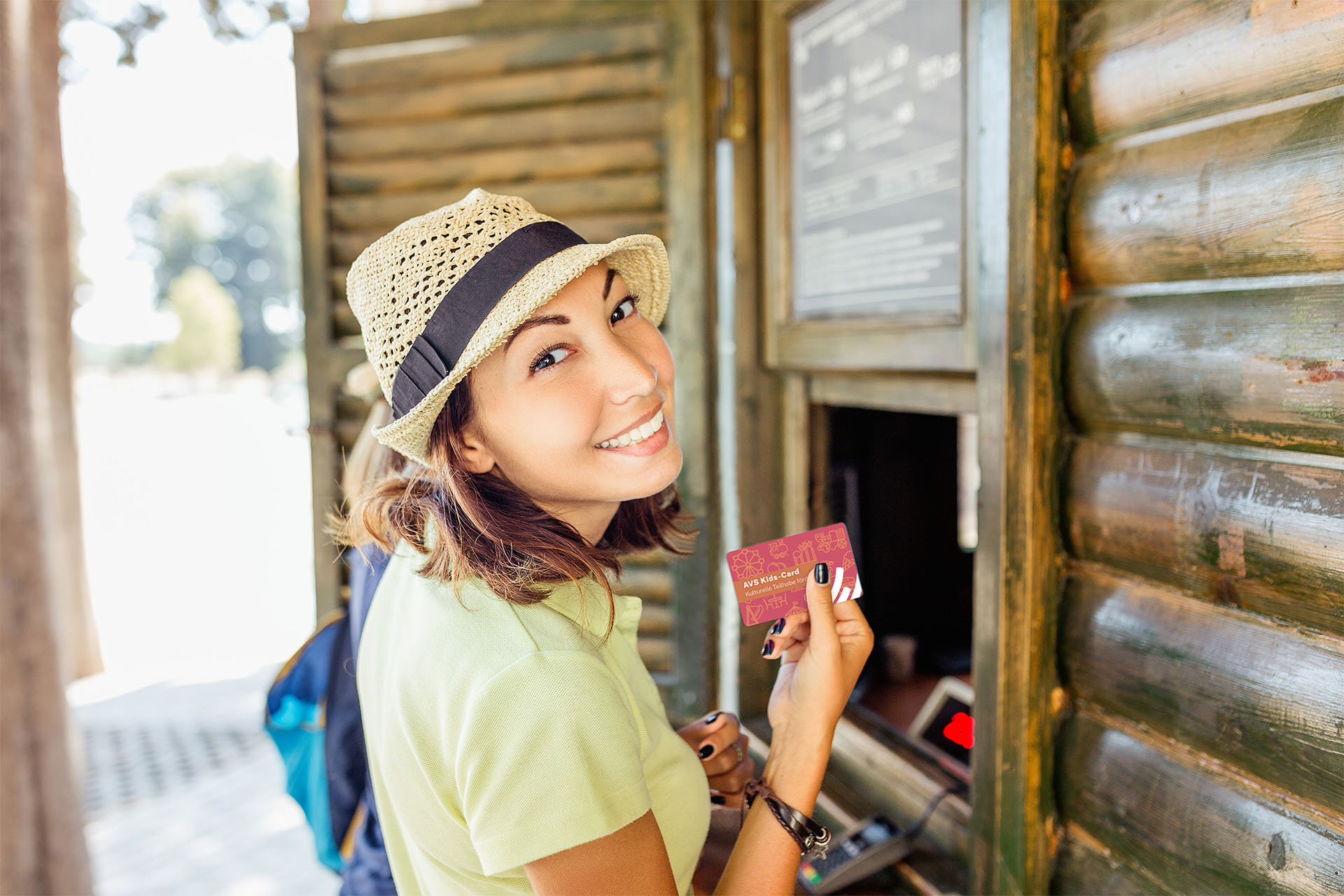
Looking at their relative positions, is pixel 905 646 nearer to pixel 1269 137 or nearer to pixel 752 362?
pixel 752 362

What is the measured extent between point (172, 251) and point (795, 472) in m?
15.4

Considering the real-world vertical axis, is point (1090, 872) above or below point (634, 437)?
below

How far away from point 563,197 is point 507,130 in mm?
262

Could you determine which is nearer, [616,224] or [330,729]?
[330,729]

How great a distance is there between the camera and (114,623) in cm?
752

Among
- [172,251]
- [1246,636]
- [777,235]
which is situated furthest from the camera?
[172,251]

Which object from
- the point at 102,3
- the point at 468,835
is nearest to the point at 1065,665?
the point at 468,835

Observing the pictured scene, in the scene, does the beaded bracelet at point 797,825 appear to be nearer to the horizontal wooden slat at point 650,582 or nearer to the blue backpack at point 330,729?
the blue backpack at point 330,729

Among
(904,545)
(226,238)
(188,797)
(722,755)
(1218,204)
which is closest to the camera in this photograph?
(1218,204)

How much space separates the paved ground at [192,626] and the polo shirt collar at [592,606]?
1.88 metres

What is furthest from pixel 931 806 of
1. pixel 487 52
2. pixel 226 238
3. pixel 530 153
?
pixel 226 238

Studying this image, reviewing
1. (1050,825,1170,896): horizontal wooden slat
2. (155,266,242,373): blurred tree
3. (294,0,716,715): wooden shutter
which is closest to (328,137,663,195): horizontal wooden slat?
(294,0,716,715): wooden shutter

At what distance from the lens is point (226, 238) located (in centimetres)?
1461

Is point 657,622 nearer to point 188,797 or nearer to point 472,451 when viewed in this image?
point 472,451
